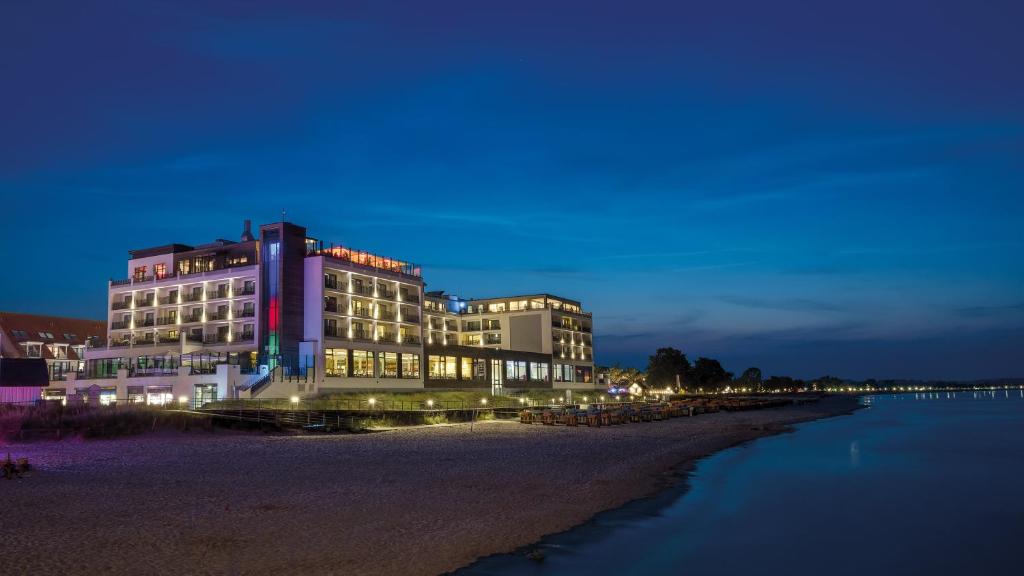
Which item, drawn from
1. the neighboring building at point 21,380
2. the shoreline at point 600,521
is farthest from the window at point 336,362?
the shoreline at point 600,521

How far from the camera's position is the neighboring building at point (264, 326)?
75.1 meters

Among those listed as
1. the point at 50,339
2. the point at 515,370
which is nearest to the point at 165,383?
the point at 50,339

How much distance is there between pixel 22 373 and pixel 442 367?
4838 centimetres

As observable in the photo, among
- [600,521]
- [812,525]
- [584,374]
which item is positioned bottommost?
[812,525]

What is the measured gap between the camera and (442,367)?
96.9m

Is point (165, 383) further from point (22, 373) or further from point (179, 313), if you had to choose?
point (22, 373)

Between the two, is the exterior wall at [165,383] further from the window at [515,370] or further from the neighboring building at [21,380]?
the window at [515,370]

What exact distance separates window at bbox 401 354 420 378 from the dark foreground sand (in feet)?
154

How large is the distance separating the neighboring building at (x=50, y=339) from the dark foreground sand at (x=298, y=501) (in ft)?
207

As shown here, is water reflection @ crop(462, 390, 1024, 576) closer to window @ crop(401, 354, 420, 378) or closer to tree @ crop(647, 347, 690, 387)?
window @ crop(401, 354, 420, 378)

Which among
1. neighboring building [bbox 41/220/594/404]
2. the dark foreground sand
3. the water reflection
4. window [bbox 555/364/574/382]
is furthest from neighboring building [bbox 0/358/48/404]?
window [bbox 555/364/574/382]

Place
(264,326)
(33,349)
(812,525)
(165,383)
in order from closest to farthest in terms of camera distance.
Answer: (812,525) < (165,383) < (264,326) < (33,349)

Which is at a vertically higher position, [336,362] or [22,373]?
[336,362]

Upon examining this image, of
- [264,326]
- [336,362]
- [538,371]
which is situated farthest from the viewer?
[538,371]
